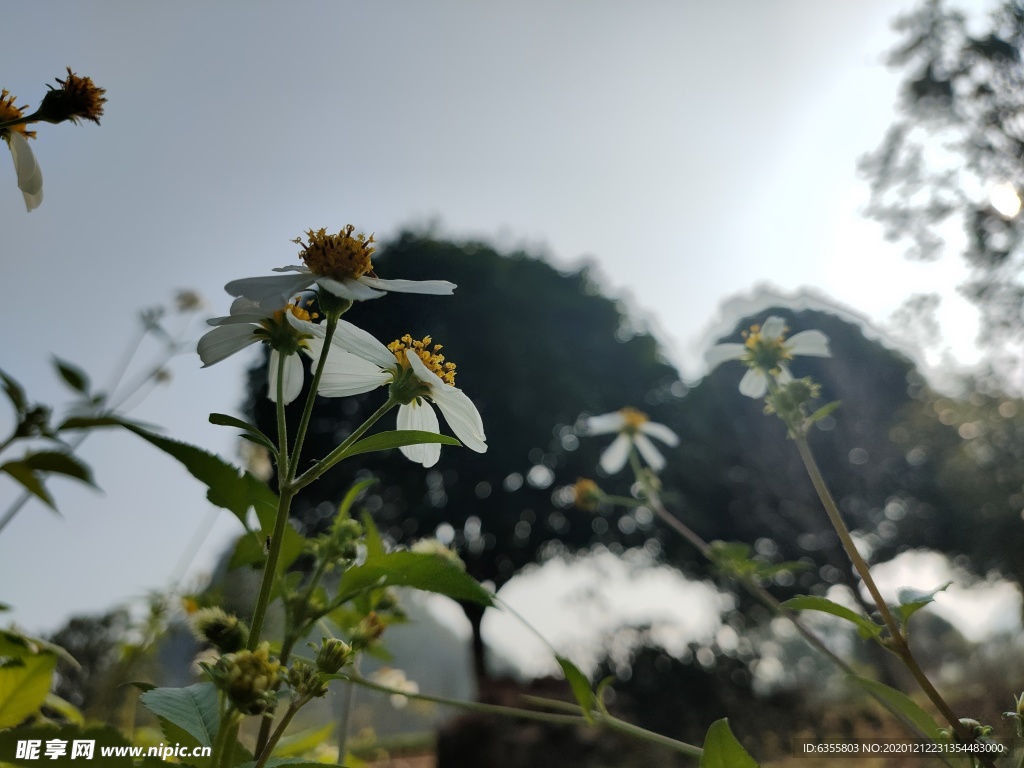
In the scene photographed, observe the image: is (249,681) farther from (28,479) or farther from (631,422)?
(631,422)

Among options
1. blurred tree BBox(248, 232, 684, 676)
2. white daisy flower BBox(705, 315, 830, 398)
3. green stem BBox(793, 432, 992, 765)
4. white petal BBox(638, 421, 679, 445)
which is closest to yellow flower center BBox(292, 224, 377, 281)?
green stem BBox(793, 432, 992, 765)

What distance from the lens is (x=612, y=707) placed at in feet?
9.42

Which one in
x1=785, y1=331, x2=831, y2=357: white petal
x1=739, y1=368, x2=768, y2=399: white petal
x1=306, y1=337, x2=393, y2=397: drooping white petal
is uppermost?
x1=785, y1=331, x2=831, y2=357: white petal

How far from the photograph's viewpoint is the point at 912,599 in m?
0.38

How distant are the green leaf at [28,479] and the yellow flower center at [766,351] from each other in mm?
571

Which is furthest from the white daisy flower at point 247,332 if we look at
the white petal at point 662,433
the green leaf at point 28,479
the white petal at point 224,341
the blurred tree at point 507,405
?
the white petal at point 662,433

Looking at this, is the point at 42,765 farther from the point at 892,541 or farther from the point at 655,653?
the point at 655,653

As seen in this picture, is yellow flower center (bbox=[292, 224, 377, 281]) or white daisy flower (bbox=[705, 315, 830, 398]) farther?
white daisy flower (bbox=[705, 315, 830, 398])

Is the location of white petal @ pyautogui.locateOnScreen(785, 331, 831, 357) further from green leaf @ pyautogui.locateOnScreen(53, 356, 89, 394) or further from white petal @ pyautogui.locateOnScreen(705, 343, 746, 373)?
green leaf @ pyautogui.locateOnScreen(53, 356, 89, 394)

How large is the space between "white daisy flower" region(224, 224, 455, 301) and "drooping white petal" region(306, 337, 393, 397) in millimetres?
46

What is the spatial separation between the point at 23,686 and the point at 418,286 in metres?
0.32

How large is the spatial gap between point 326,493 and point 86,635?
85cm

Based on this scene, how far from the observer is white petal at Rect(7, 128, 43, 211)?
14.4 inches

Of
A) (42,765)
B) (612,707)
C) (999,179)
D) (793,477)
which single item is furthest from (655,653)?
(42,765)
